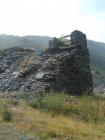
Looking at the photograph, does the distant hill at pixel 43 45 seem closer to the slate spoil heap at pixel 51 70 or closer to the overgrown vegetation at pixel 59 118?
the slate spoil heap at pixel 51 70

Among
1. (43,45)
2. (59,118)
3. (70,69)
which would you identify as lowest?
(43,45)

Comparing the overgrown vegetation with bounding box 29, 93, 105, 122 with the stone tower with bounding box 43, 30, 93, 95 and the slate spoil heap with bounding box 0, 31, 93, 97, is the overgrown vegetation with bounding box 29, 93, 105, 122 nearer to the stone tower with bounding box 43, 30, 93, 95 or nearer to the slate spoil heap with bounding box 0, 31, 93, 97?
the slate spoil heap with bounding box 0, 31, 93, 97

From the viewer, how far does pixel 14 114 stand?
43.5 feet

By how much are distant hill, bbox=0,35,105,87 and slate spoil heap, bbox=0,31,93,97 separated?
53570 millimetres

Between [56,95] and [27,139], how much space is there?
5786 millimetres

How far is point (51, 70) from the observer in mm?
19062

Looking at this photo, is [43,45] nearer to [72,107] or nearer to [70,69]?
[70,69]

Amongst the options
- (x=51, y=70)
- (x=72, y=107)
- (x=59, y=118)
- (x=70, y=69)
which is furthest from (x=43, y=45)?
(x=59, y=118)

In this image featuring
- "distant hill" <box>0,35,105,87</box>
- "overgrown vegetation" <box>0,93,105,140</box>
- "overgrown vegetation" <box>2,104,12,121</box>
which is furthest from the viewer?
"distant hill" <box>0,35,105,87</box>

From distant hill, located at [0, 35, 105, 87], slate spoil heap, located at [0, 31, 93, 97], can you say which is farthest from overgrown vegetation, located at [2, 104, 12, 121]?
distant hill, located at [0, 35, 105, 87]

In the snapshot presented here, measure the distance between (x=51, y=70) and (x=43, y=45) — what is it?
70.5 metres

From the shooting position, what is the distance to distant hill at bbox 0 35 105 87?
8144cm

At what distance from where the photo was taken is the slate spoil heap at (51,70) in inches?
738

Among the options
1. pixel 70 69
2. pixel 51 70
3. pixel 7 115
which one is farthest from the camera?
pixel 70 69
